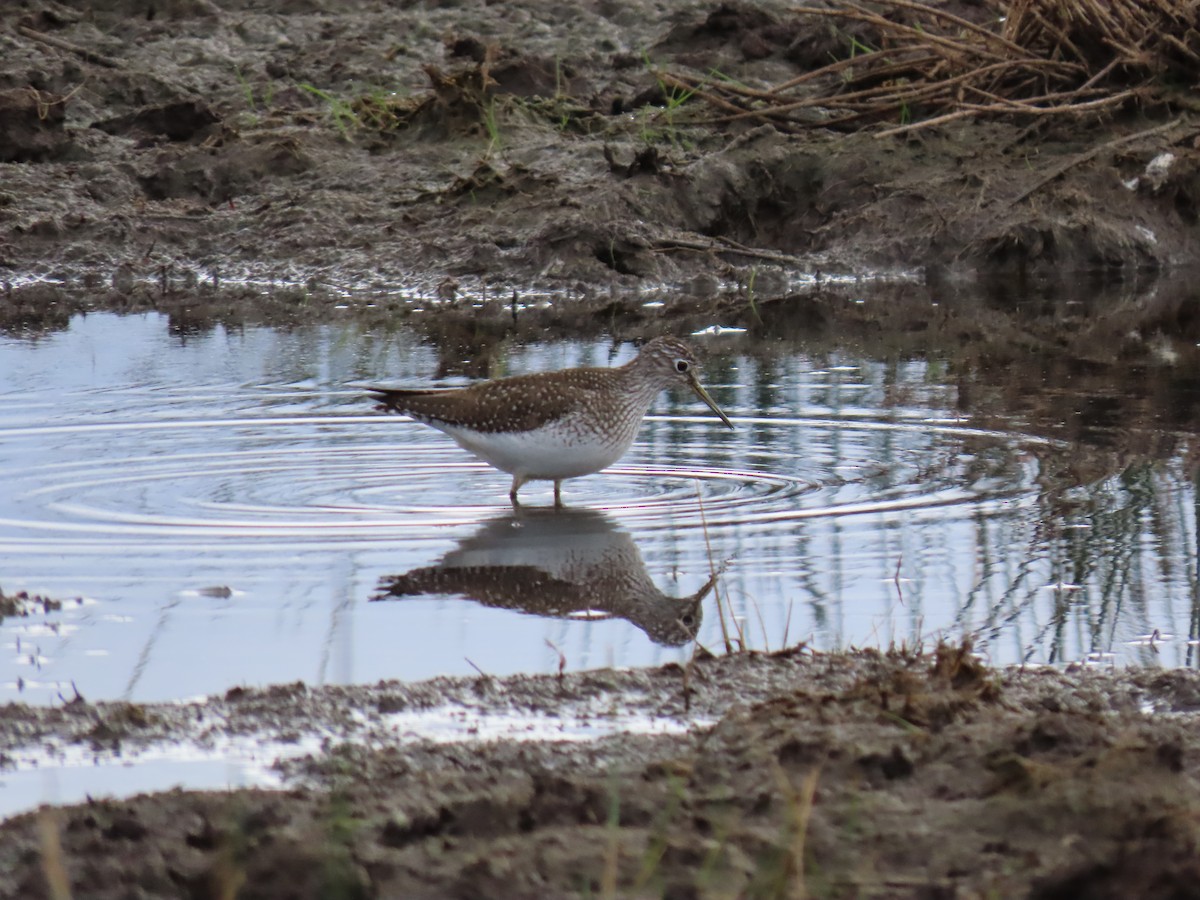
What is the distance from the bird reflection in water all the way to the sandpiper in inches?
17.9

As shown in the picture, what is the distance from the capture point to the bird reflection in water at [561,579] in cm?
581

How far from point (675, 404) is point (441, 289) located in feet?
11.0

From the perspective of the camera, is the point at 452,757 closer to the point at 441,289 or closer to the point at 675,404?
the point at 675,404

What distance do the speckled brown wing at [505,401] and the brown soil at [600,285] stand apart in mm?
1952

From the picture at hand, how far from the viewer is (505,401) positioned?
24.9 feet

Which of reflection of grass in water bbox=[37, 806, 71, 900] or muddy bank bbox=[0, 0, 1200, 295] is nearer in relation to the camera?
reflection of grass in water bbox=[37, 806, 71, 900]

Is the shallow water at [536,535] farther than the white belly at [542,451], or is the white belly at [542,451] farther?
the white belly at [542,451]

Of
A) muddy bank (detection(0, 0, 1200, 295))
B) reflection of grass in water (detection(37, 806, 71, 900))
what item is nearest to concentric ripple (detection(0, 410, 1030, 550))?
reflection of grass in water (detection(37, 806, 71, 900))

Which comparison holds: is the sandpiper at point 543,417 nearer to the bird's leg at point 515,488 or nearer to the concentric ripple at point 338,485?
the bird's leg at point 515,488

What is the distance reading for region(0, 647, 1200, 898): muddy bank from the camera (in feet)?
10.8

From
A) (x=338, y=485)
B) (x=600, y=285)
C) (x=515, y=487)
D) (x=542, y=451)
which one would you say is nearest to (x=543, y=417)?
(x=542, y=451)

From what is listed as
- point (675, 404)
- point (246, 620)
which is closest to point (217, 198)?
point (675, 404)

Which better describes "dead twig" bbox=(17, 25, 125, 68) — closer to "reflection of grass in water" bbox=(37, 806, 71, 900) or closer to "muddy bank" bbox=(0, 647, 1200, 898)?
"muddy bank" bbox=(0, 647, 1200, 898)

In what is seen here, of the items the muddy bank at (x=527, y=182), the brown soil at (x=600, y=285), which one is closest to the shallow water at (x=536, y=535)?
the brown soil at (x=600, y=285)
